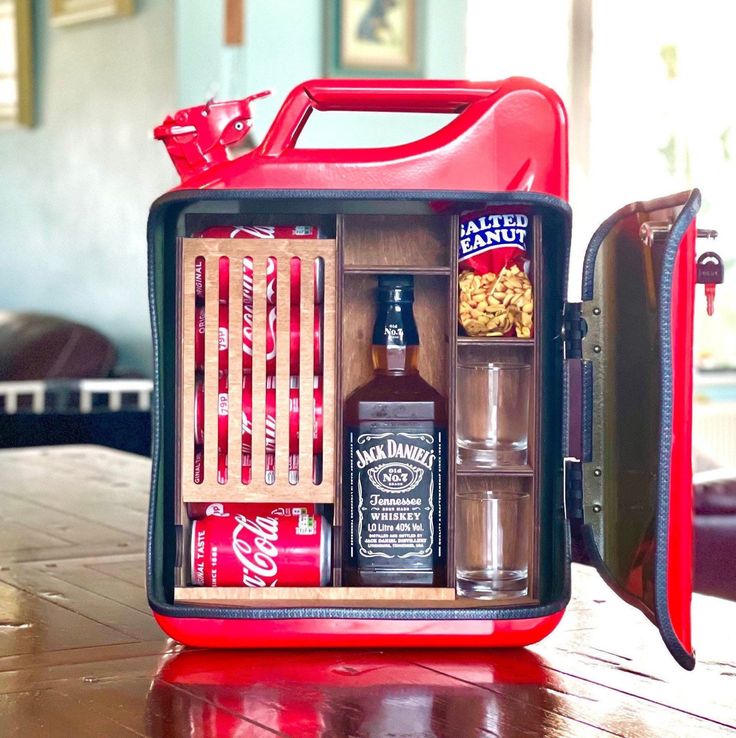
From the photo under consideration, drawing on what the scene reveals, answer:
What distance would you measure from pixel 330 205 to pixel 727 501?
5.42ft

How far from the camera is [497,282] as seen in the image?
3.01 feet

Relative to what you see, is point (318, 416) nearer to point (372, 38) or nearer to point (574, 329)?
point (574, 329)

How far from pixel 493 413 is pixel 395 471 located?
0.30 ft

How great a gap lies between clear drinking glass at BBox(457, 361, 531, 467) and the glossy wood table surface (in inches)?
5.8

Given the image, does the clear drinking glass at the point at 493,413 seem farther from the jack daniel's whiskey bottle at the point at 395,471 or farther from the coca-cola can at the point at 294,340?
the coca-cola can at the point at 294,340

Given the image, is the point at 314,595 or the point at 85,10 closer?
the point at 314,595

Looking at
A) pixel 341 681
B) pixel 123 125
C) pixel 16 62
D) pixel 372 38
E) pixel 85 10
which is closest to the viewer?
pixel 341 681

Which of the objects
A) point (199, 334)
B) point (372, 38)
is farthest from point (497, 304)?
point (372, 38)

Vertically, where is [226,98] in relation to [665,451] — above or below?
above

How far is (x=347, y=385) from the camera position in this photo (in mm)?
989

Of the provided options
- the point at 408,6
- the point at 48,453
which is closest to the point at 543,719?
the point at 48,453

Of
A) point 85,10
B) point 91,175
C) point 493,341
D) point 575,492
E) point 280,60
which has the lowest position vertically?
point 575,492

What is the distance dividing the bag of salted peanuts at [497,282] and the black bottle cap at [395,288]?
1.6 inches

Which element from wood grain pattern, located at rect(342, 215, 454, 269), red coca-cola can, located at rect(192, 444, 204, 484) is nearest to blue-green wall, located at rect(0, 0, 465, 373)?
wood grain pattern, located at rect(342, 215, 454, 269)
